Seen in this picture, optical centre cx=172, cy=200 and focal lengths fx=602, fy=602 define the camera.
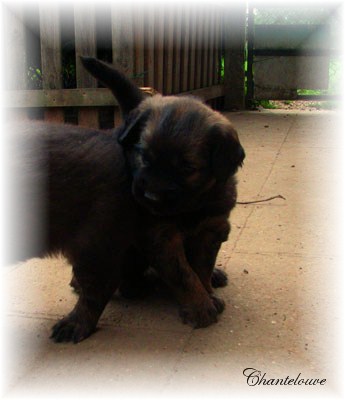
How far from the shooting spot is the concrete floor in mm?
2525

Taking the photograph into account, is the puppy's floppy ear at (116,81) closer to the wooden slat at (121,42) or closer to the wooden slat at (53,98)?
the wooden slat at (121,42)

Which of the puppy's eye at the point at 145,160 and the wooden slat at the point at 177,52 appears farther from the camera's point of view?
the wooden slat at the point at 177,52

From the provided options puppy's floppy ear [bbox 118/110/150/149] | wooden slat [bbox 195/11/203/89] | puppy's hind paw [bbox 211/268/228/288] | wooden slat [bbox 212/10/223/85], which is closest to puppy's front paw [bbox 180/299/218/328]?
puppy's hind paw [bbox 211/268/228/288]

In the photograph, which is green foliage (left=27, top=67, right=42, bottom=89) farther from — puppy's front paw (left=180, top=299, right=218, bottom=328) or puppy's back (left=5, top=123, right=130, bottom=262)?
puppy's front paw (left=180, top=299, right=218, bottom=328)

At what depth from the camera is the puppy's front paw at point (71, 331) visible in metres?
2.92

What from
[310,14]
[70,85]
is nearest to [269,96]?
[310,14]

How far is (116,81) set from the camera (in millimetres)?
3656

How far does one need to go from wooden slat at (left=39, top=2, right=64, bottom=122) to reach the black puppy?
10.2ft

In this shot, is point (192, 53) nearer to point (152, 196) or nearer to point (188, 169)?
point (188, 169)

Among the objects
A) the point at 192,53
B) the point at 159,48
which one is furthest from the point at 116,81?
the point at 192,53

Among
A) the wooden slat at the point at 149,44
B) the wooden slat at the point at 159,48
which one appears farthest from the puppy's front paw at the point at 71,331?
the wooden slat at the point at 159,48

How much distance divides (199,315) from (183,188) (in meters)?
0.67

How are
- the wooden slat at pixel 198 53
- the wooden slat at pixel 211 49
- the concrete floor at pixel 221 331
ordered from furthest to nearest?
1. the wooden slat at pixel 211 49
2. the wooden slat at pixel 198 53
3. the concrete floor at pixel 221 331

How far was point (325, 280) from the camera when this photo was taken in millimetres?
3424
